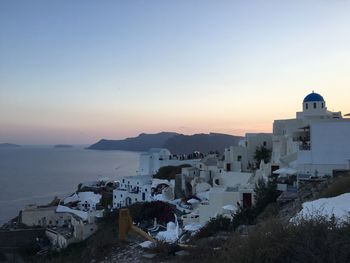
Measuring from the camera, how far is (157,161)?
38.2 m

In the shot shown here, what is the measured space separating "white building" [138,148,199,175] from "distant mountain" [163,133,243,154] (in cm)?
4918

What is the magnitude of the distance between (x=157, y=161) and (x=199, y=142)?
58921mm

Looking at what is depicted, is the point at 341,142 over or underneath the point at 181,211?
over

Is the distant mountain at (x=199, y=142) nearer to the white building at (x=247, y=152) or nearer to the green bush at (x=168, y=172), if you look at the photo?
the green bush at (x=168, y=172)

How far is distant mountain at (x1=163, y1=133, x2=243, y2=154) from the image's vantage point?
90.4 m

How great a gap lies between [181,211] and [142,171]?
17.2 m

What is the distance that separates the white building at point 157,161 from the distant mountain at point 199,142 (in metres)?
49.2

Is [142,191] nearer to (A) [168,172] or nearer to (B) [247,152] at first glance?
(A) [168,172]

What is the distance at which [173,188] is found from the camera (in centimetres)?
2908

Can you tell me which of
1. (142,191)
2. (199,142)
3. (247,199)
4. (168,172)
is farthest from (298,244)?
(199,142)

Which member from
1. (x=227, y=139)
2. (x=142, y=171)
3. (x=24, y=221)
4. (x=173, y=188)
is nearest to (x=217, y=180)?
(x=173, y=188)

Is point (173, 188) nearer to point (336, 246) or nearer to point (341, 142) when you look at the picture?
point (341, 142)

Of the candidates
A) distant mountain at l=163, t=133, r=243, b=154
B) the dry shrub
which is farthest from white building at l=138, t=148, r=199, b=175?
distant mountain at l=163, t=133, r=243, b=154

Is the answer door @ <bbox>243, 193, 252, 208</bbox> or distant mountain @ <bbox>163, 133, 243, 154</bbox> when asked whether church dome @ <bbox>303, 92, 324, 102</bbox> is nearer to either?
door @ <bbox>243, 193, 252, 208</bbox>
